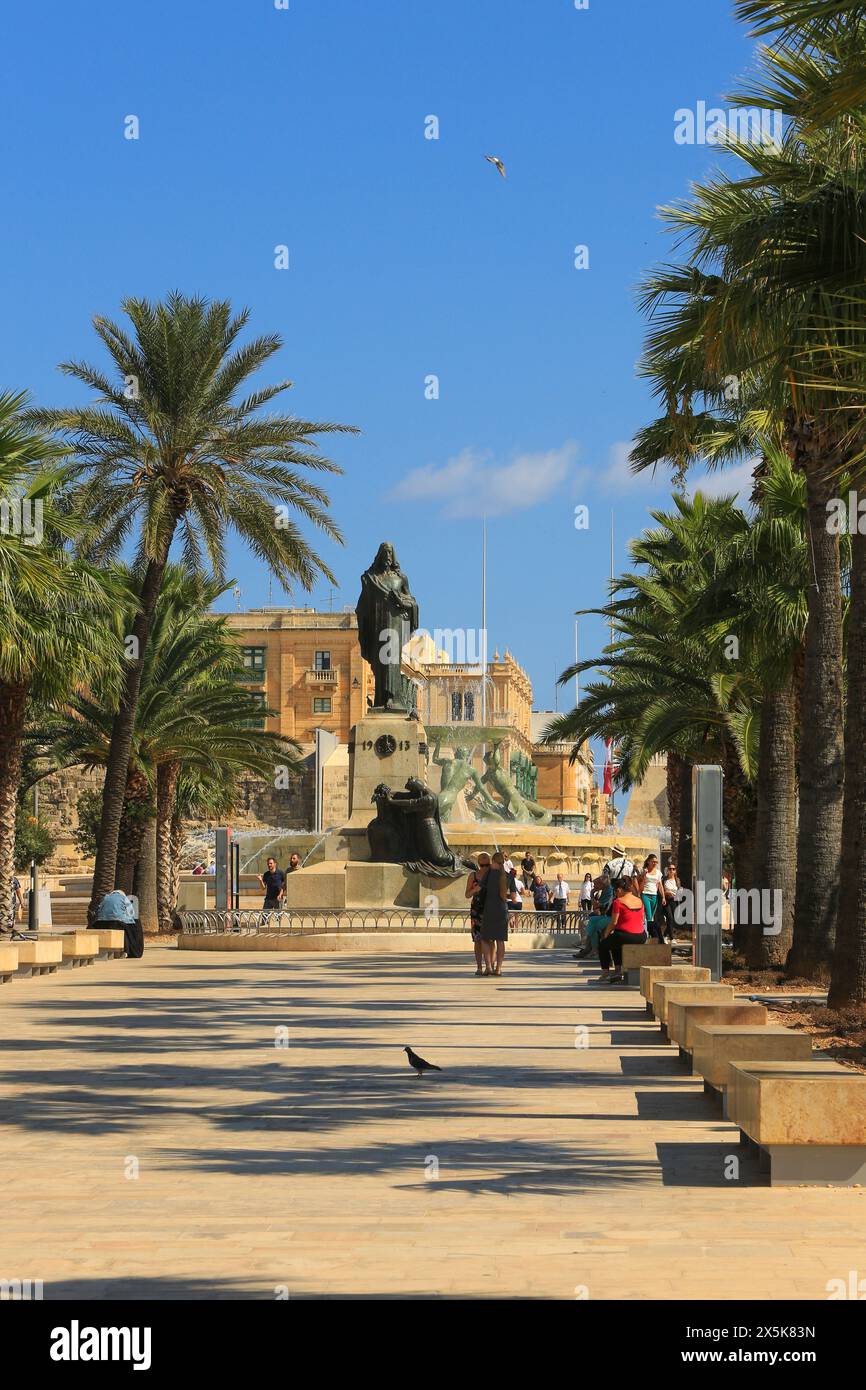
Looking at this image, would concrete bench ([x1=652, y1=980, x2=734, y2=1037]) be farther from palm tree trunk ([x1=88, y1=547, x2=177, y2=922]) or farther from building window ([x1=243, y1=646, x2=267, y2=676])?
building window ([x1=243, y1=646, x2=267, y2=676])

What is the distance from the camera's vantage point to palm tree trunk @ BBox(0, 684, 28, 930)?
2656 cm

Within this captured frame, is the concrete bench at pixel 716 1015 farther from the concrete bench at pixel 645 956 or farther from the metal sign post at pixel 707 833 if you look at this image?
the concrete bench at pixel 645 956

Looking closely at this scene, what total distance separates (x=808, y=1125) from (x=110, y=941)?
2091cm

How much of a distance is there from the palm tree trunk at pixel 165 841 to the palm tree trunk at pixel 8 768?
878cm

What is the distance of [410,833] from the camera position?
99.6 ft

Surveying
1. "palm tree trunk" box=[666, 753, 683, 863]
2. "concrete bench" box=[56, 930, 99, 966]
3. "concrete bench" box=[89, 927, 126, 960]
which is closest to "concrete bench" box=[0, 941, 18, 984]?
"concrete bench" box=[56, 930, 99, 966]

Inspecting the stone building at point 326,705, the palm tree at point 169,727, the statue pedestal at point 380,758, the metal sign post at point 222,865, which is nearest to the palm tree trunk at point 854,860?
the statue pedestal at point 380,758

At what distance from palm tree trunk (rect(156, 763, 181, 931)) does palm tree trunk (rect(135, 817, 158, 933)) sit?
28.3 inches

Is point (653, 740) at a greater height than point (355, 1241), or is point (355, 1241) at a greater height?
point (653, 740)

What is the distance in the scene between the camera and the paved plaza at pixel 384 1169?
5840 mm

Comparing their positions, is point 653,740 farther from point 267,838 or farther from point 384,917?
point 267,838

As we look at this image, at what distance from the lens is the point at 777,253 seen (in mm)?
11336
